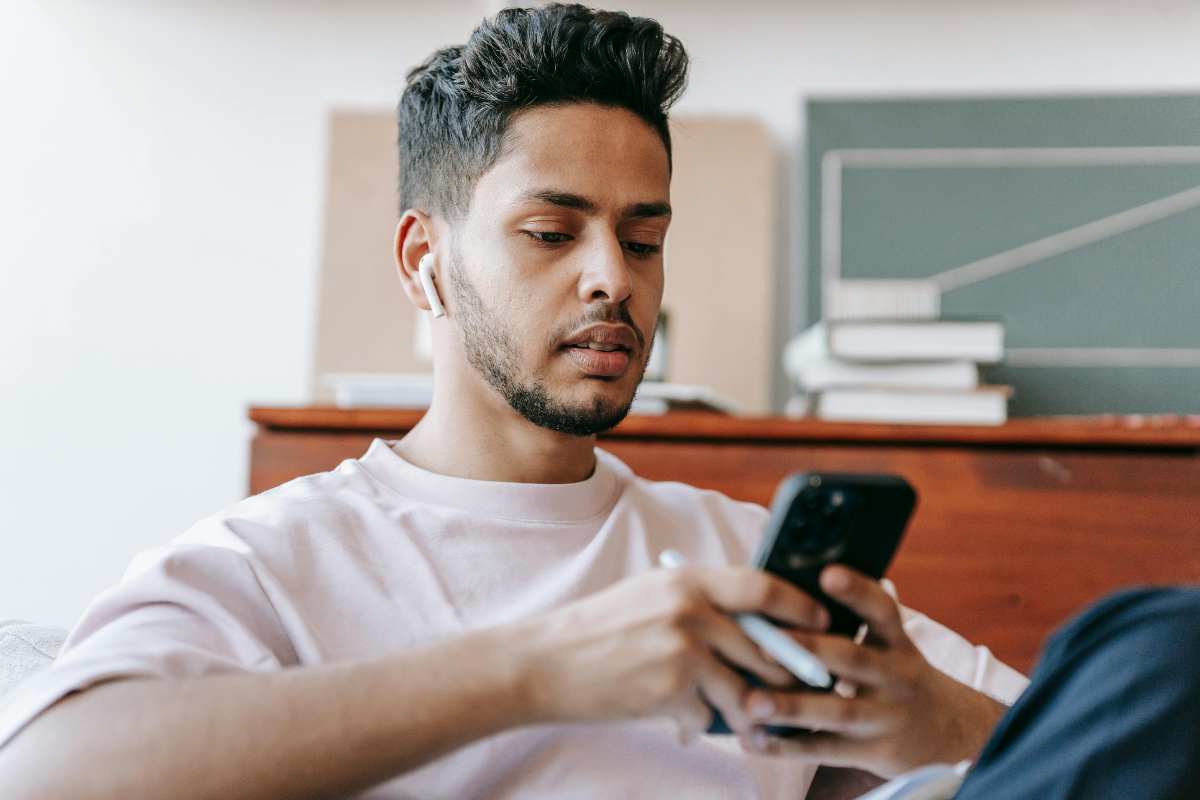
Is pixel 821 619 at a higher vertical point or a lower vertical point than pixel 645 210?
lower

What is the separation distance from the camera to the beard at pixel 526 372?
1.07m

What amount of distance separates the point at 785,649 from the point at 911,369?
3.56 feet

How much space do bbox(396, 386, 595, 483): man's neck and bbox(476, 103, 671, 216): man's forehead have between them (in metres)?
0.21

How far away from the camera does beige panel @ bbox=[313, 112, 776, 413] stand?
2.07 m

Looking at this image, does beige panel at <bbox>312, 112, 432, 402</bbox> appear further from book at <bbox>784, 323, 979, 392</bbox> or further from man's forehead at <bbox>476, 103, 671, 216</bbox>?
man's forehead at <bbox>476, 103, 671, 216</bbox>

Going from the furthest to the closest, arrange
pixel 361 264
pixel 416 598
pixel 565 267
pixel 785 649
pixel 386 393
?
pixel 361 264 → pixel 386 393 → pixel 565 267 → pixel 416 598 → pixel 785 649

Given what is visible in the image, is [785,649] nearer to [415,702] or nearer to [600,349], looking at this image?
[415,702]

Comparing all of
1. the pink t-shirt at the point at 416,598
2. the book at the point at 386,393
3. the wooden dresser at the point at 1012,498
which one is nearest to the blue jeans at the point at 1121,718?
the pink t-shirt at the point at 416,598

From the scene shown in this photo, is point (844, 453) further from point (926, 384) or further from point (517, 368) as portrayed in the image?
point (517, 368)

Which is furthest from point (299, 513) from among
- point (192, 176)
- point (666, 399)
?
point (192, 176)

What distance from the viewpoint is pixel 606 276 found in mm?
1054

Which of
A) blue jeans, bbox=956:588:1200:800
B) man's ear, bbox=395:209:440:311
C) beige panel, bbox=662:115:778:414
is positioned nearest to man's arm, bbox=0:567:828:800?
blue jeans, bbox=956:588:1200:800

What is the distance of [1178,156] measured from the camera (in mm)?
2006

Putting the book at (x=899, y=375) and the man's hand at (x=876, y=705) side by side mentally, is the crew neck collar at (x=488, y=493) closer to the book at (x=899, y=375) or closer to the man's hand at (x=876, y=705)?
the man's hand at (x=876, y=705)
